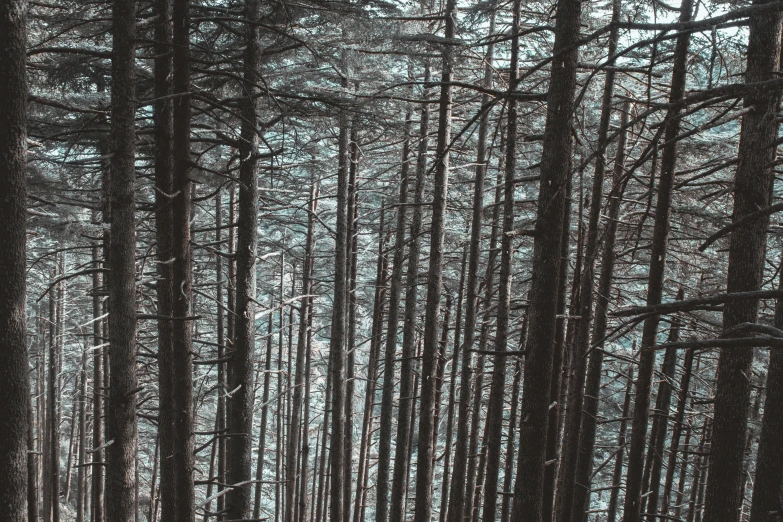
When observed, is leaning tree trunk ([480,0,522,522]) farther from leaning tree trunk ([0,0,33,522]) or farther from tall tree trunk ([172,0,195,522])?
leaning tree trunk ([0,0,33,522])

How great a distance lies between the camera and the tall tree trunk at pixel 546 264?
5188mm

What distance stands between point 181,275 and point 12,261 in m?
2.37

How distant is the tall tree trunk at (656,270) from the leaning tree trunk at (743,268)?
2178 mm

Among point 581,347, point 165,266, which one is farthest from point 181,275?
point 581,347

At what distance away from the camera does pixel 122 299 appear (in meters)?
5.80

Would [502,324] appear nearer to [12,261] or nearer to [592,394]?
[592,394]

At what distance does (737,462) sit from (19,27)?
721 cm

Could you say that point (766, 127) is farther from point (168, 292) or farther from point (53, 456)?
point (53, 456)

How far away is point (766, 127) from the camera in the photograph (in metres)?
4.86

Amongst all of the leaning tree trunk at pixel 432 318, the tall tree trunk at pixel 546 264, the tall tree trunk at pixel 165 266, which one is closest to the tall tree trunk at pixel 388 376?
the leaning tree trunk at pixel 432 318

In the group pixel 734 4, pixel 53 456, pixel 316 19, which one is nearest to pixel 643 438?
pixel 734 4

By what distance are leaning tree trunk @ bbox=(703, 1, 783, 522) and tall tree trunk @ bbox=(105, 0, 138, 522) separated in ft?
18.7

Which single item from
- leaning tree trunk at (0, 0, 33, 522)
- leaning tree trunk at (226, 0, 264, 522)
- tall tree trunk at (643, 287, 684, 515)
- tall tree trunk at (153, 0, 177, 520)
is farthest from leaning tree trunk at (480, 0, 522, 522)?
leaning tree trunk at (0, 0, 33, 522)

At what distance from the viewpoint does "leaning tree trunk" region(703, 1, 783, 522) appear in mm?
4879
